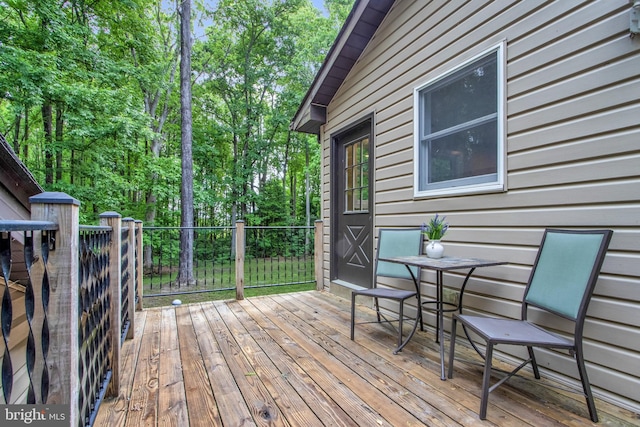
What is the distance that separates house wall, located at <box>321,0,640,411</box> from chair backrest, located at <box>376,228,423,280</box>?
190mm

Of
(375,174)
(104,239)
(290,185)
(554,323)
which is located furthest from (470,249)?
(290,185)

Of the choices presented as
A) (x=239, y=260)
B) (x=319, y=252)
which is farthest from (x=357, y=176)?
(x=239, y=260)

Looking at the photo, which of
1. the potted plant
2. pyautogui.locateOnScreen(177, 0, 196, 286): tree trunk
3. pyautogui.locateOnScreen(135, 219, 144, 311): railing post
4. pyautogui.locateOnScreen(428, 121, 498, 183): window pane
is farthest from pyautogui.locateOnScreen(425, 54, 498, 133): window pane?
pyautogui.locateOnScreen(177, 0, 196, 286): tree trunk

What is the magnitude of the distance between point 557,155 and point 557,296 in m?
0.88

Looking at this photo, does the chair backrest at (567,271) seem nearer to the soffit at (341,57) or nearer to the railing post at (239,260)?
the soffit at (341,57)

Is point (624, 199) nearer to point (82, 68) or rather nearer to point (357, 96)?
point (357, 96)

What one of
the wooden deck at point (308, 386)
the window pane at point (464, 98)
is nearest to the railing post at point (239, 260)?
the wooden deck at point (308, 386)

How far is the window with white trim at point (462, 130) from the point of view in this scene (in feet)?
7.52

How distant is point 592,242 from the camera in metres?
1.55

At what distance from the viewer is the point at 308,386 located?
1.82 metres

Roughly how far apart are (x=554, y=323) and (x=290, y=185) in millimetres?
12479

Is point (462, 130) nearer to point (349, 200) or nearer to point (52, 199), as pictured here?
point (349, 200)

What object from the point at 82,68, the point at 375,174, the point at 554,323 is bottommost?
the point at 554,323

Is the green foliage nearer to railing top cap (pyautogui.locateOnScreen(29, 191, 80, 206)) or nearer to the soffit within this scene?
the soffit
